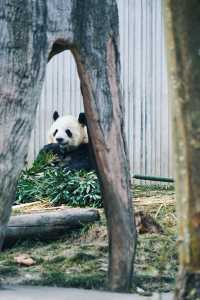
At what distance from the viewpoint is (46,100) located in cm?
1220

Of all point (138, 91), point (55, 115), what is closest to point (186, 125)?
point (55, 115)

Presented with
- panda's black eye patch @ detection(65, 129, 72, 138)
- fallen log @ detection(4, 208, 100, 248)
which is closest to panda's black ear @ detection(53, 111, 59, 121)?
panda's black eye patch @ detection(65, 129, 72, 138)

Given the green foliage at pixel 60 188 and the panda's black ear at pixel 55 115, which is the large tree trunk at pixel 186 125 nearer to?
the green foliage at pixel 60 188

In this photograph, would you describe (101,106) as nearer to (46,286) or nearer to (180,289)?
(46,286)

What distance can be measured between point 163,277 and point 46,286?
86cm

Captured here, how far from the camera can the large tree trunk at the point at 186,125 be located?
320cm

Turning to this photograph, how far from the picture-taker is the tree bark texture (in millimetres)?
4309

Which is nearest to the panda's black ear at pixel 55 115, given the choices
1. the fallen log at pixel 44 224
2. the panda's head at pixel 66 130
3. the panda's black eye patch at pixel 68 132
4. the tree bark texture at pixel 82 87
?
the panda's head at pixel 66 130

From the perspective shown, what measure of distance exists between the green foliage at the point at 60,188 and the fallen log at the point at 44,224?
135 centimetres

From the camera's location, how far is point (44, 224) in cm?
657

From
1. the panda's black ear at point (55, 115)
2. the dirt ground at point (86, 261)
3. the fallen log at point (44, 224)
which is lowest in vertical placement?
the dirt ground at point (86, 261)

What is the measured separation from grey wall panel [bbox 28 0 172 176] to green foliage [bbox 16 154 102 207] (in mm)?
2650

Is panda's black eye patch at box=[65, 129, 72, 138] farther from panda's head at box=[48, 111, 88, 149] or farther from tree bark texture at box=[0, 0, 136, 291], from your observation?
tree bark texture at box=[0, 0, 136, 291]

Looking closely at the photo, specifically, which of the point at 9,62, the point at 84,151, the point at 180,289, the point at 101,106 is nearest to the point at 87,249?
the point at 101,106
